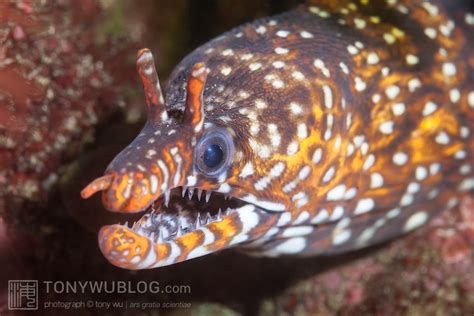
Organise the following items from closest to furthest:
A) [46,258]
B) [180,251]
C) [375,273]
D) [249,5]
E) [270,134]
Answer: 1. [180,251]
2. [270,134]
3. [46,258]
4. [375,273]
5. [249,5]

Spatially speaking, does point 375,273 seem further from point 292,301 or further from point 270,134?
point 270,134

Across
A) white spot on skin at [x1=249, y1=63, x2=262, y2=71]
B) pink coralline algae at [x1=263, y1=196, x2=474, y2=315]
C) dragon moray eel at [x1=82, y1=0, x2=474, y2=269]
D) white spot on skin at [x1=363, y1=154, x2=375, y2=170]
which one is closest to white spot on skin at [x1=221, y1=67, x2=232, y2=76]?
dragon moray eel at [x1=82, y1=0, x2=474, y2=269]

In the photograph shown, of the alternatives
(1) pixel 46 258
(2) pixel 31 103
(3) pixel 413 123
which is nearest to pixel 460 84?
(3) pixel 413 123

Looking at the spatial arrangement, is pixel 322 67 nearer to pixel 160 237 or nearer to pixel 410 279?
pixel 160 237

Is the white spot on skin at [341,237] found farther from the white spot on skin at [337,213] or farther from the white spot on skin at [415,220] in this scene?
the white spot on skin at [415,220]

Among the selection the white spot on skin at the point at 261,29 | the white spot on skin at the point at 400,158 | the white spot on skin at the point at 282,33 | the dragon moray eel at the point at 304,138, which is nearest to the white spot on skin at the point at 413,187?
the dragon moray eel at the point at 304,138

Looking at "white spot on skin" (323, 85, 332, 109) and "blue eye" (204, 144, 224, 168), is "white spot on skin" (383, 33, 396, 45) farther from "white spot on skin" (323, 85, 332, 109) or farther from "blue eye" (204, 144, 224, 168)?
"blue eye" (204, 144, 224, 168)

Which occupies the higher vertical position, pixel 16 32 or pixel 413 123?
pixel 16 32

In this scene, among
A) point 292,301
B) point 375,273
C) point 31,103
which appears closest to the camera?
point 31,103
